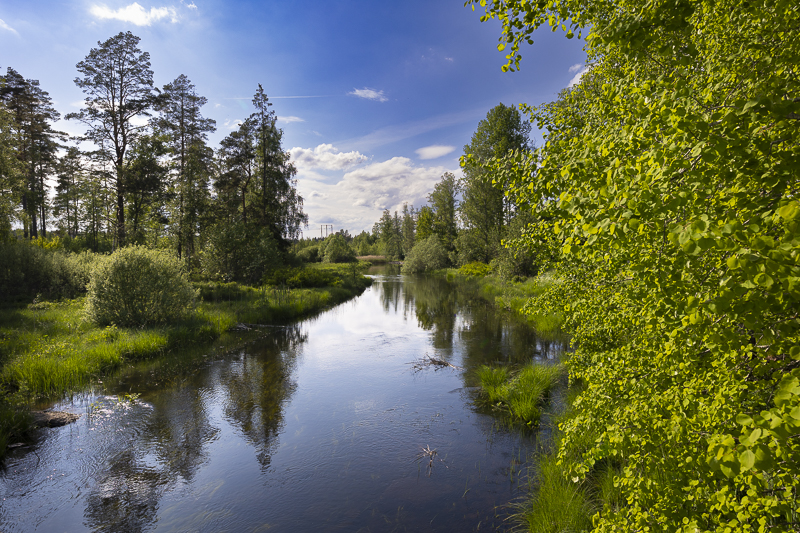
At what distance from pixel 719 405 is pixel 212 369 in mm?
12912

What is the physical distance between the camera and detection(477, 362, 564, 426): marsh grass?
28.0 feet

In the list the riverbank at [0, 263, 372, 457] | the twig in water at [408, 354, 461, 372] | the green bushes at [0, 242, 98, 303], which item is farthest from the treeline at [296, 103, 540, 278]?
the green bushes at [0, 242, 98, 303]

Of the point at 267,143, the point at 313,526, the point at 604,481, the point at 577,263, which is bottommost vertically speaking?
the point at 313,526

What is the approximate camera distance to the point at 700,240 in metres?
1.73

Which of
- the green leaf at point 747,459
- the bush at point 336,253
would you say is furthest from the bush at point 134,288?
the bush at point 336,253

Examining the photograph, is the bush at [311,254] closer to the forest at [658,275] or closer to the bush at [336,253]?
the bush at [336,253]

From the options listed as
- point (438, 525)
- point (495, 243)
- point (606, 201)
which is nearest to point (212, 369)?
point (438, 525)

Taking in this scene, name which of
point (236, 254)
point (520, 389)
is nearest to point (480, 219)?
point (236, 254)

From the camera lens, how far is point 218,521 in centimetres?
562

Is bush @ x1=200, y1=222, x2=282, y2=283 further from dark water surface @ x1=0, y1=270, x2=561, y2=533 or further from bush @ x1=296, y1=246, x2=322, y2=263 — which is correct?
bush @ x1=296, y1=246, x2=322, y2=263

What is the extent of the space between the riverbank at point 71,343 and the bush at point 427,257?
36.6m

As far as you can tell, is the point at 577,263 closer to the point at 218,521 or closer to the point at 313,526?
the point at 313,526

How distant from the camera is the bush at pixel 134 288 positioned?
13391mm

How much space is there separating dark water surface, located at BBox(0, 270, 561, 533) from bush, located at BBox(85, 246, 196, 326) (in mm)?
3147
